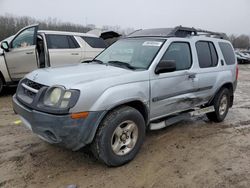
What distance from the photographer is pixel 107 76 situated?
3.29 metres

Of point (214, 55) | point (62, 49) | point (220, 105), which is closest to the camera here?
point (214, 55)

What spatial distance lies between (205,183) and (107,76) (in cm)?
184

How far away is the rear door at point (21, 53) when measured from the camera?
282 inches

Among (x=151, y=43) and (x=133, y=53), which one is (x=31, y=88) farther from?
(x=151, y=43)

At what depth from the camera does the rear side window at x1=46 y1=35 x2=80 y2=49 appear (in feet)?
25.3

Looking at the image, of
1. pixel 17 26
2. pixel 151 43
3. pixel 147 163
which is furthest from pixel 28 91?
pixel 17 26

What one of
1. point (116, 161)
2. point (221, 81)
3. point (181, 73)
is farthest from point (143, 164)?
point (221, 81)

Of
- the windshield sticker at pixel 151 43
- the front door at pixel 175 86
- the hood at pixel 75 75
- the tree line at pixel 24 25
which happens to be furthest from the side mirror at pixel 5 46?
the tree line at pixel 24 25

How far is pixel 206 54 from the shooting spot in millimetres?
4996

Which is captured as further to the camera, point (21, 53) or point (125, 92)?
point (21, 53)

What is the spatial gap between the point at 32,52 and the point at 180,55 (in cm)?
467

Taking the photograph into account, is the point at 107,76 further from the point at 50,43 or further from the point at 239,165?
the point at 50,43

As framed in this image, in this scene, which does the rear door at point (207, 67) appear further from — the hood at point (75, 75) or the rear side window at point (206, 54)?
the hood at point (75, 75)

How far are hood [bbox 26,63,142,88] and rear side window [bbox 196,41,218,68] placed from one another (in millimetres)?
1868
